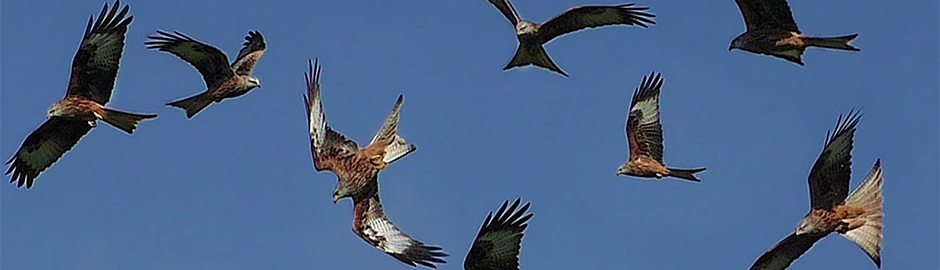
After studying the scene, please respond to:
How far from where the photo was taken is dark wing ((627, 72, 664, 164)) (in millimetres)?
19500

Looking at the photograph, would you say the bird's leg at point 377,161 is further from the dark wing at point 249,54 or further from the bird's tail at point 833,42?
the bird's tail at point 833,42

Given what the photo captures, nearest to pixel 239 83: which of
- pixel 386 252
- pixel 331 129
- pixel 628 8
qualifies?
pixel 331 129

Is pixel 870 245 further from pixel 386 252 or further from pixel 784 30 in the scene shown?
pixel 386 252

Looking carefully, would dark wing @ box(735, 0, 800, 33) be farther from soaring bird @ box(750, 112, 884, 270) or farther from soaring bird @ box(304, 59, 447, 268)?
soaring bird @ box(304, 59, 447, 268)

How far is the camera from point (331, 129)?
1886 centimetres

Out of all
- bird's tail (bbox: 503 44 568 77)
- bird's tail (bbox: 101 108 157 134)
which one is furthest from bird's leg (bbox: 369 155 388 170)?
bird's tail (bbox: 101 108 157 134)

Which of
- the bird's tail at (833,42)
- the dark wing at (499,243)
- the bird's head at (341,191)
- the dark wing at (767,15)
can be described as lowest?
the dark wing at (499,243)

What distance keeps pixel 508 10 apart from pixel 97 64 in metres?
3.67

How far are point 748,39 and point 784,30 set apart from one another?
346 millimetres

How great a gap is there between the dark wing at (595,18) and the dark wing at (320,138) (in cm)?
213

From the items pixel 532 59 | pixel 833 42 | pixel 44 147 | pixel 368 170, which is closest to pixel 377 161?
pixel 368 170

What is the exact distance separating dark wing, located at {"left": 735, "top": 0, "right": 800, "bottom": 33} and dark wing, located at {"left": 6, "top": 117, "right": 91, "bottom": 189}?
594cm

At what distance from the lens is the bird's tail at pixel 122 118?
57.3 feet

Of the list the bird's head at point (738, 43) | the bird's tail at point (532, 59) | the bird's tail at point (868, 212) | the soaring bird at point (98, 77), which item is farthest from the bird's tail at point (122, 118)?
the bird's tail at point (868, 212)
